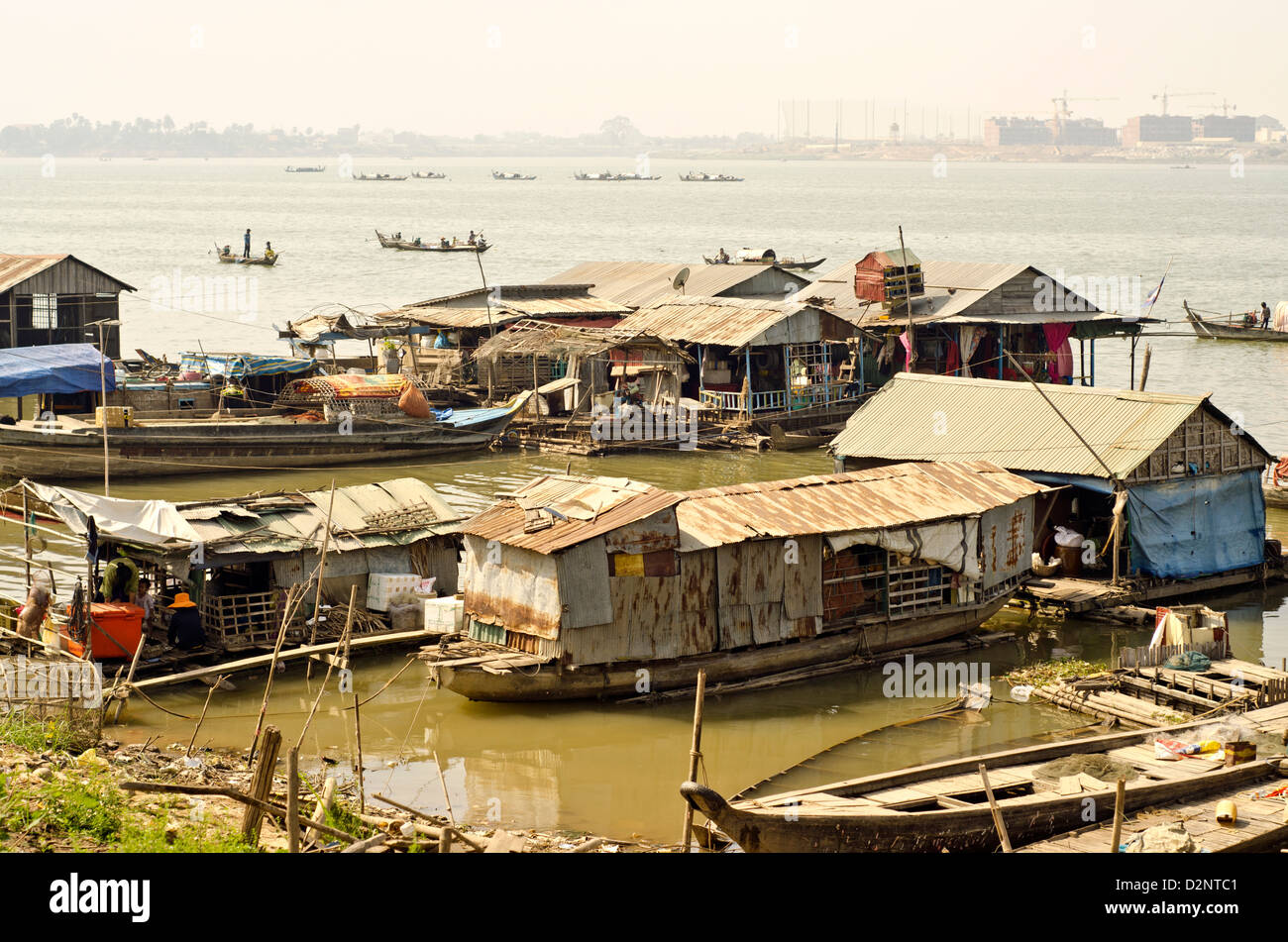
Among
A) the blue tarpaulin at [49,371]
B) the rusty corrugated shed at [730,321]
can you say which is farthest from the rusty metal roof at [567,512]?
the rusty corrugated shed at [730,321]

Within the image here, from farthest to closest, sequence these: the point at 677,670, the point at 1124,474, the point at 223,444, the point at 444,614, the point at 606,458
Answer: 1. the point at 606,458
2. the point at 223,444
3. the point at 1124,474
4. the point at 444,614
5. the point at 677,670

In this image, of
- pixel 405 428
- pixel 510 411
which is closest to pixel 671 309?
pixel 510 411

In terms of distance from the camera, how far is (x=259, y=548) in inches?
672

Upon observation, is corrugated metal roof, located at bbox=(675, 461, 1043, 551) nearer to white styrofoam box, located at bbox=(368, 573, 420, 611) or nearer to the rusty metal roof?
the rusty metal roof

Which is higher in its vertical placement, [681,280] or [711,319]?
[681,280]

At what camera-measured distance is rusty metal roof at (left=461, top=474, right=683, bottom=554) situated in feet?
51.2

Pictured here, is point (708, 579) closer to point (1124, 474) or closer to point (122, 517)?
point (122, 517)

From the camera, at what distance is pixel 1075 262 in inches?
3374

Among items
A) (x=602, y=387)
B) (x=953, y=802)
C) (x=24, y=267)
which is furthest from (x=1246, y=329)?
(x=953, y=802)

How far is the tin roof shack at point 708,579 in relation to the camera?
51.5ft

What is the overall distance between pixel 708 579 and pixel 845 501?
261 cm

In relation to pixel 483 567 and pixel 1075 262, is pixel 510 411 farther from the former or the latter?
pixel 1075 262

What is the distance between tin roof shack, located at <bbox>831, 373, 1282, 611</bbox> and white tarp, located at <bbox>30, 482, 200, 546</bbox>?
10.6 metres

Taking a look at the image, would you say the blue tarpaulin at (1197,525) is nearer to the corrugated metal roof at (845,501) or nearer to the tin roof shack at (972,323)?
the corrugated metal roof at (845,501)
